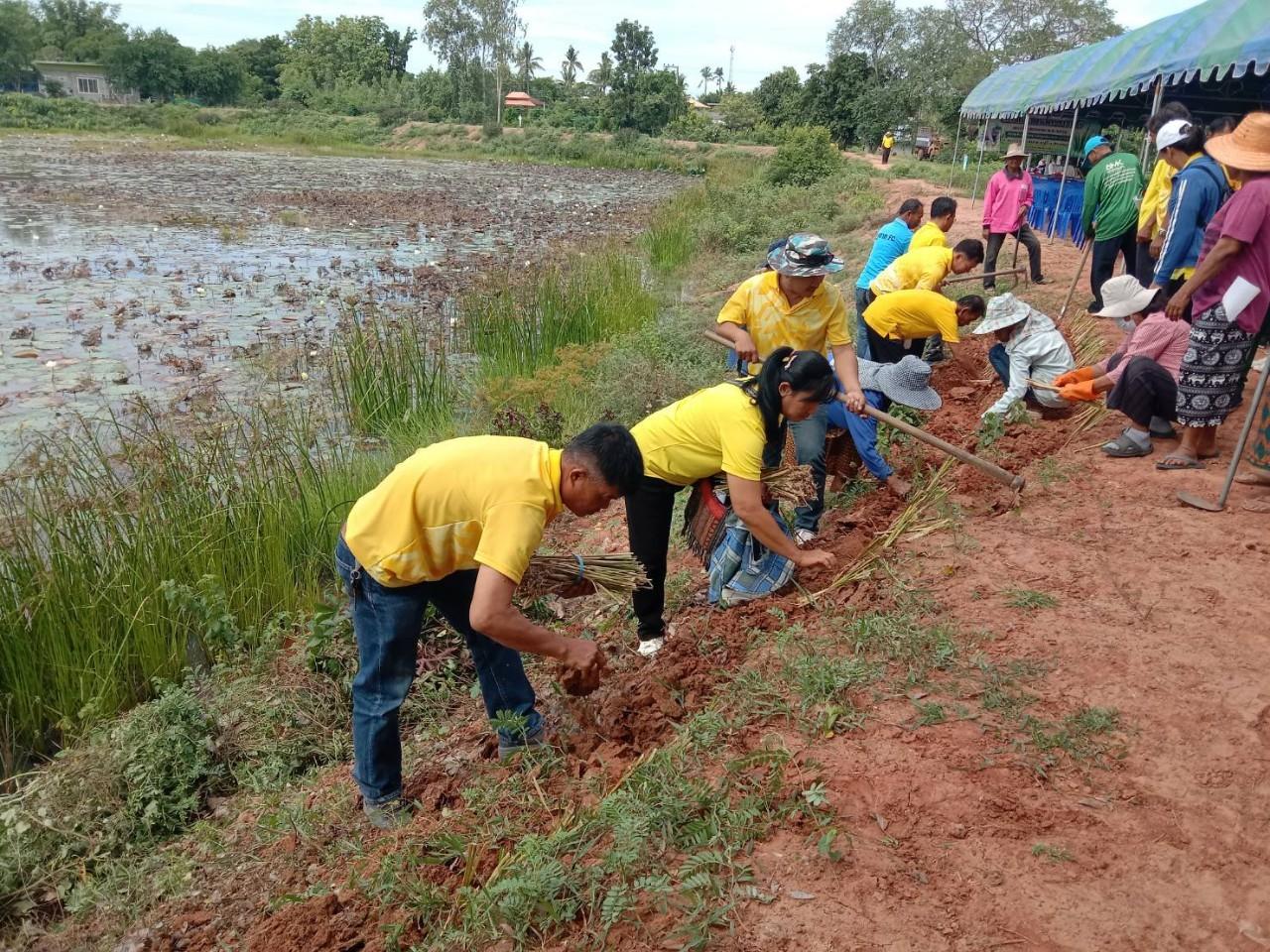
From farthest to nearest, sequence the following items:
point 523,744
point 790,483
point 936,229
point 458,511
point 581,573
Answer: point 936,229
point 790,483
point 581,573
point 523,744
point 458,511

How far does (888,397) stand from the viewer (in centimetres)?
486

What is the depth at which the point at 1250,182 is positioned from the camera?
3.97 metres

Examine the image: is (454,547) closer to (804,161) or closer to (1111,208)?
(1111,208)

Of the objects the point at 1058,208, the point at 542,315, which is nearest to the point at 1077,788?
the point at 542,315

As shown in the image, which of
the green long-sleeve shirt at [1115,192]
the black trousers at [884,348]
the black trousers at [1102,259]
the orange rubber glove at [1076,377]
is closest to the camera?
the orange rubber glove at [1076,377]

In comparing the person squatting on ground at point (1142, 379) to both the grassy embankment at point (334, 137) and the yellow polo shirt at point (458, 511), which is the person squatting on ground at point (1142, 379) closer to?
the yellow polo shirt at point (458, 511)

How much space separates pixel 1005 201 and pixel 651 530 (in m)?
7.48

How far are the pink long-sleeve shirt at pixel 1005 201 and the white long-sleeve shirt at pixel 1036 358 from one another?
423cm

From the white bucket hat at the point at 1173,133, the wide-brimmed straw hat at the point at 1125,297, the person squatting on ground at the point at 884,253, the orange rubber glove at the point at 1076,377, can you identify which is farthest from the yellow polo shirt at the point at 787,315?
the white bucket hat at the point at 1173,133

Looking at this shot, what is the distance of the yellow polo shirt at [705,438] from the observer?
3117 mm

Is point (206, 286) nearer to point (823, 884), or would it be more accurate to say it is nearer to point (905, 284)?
point (905, 284)

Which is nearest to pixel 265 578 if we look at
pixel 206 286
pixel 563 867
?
pixel 563 867

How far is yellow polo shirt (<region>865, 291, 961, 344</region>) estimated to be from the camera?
5207 millimetres

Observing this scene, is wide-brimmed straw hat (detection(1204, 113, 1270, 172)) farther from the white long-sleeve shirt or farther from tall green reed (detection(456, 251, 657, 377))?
tall green reed (detection(456, 251, 657, 377))
